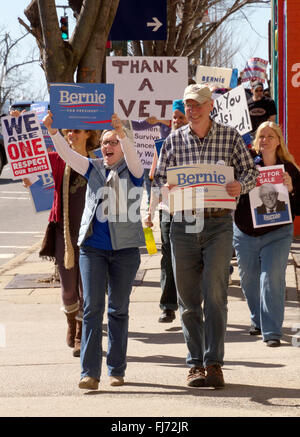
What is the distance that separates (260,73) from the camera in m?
23.0

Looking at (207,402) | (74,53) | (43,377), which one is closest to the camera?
(207,402)

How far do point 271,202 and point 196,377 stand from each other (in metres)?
2.16

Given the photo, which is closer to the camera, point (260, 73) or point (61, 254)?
point (61, 254)

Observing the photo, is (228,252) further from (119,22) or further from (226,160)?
(119,22)

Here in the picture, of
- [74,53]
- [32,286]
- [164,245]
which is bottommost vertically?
[32,286]

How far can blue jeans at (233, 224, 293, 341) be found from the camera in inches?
306

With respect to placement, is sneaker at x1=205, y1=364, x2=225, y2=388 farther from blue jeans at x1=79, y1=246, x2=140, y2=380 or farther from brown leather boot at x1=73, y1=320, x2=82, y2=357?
brown leather boot at x1=73, y1=320, x2=82, y2=357

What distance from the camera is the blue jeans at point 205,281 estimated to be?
6.34 m

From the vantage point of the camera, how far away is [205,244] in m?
6.36

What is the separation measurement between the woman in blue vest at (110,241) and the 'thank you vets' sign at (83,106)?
1.61 ft

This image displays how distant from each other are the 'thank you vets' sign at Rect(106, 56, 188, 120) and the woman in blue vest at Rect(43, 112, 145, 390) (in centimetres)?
309

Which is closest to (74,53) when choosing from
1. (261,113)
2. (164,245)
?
(261,113)

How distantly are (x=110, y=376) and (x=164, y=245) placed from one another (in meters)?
2.63
